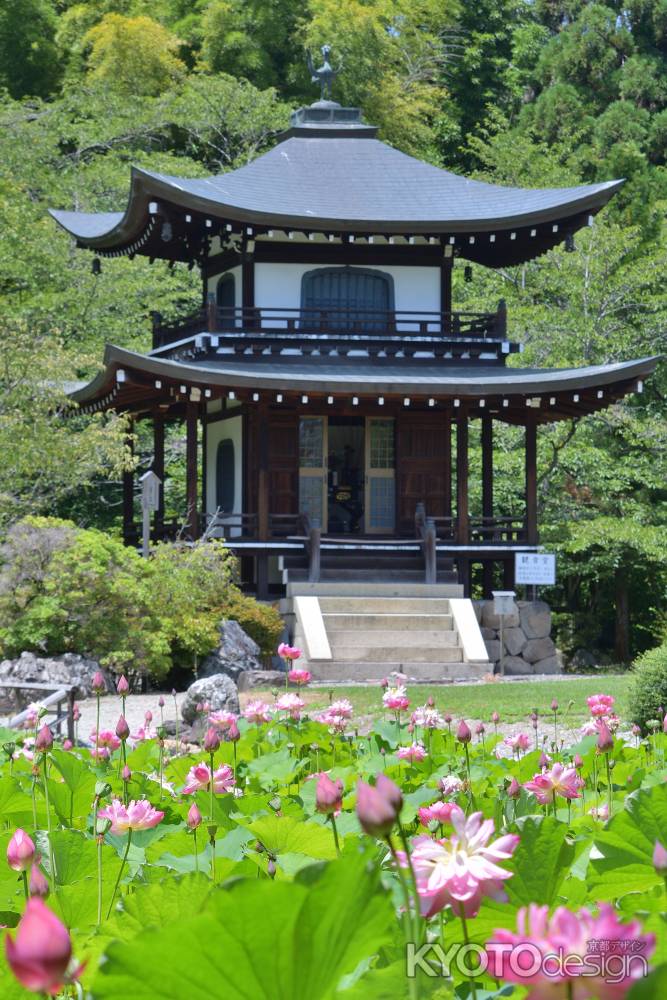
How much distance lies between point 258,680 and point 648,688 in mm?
6277

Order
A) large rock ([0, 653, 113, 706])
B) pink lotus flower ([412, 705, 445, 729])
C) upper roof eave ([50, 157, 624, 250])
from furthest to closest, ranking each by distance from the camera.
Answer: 1. upper roof eave ([50, 157, 624, 250])
2. large rock ([0, 653, 113, 706])
3. pink lotus flower ([412, 705, 445, 729])

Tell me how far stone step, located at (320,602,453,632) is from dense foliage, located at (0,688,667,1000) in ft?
50.4

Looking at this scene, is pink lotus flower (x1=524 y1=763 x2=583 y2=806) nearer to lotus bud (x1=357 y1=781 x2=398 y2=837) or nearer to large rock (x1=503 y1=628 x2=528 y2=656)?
lotus bud (x1=357 y1=781 x2=398 y2=837)

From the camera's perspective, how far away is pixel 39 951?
1022 mm

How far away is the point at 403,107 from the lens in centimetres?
4334

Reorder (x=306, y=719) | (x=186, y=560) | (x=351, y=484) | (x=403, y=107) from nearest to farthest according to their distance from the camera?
(x=306, y=719)
(x=186, y=560)
(x=351, y=484)
(x=403, y=107)

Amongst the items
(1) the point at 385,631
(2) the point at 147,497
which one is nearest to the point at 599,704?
(2) the point at 147,497

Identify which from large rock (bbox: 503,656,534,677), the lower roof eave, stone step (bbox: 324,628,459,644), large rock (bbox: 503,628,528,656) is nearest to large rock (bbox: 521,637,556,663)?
large rock (bbox: 503,628,528,656)

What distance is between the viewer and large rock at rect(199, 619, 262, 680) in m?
17.8

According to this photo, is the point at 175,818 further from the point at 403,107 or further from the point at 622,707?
the point at 403,107

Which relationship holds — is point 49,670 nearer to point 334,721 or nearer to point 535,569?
point 535,569

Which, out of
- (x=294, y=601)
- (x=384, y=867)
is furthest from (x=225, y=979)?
(x=294, y=601)

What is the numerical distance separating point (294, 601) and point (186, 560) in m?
2.09

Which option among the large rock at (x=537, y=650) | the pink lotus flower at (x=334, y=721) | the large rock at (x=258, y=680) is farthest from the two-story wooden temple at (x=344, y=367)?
the pink lotus flower at (x=334, y=721)
